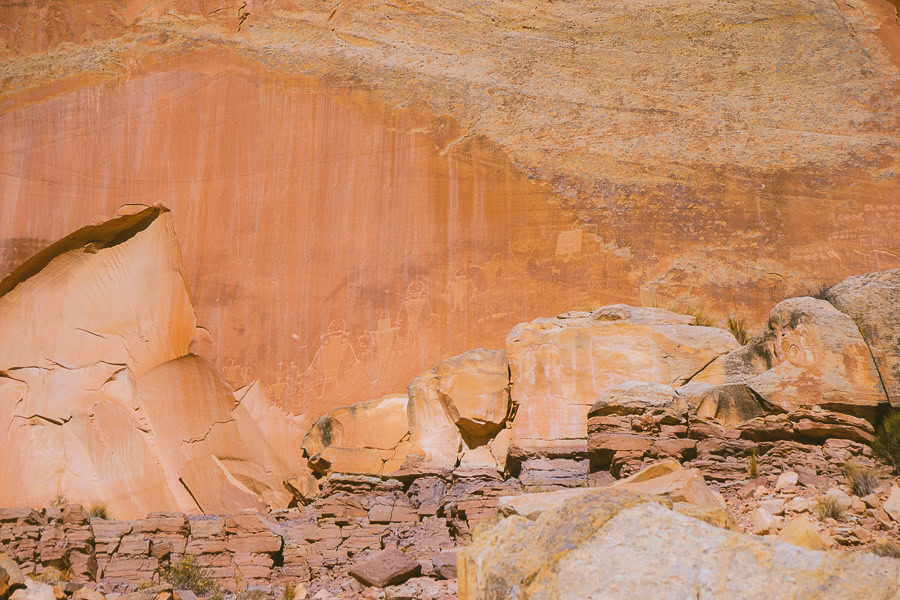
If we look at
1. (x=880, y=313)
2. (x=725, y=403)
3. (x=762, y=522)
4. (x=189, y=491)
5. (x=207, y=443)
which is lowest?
(x=189, y=491)

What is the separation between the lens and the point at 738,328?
43.0 ft

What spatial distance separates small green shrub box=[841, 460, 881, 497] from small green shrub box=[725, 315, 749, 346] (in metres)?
3.82

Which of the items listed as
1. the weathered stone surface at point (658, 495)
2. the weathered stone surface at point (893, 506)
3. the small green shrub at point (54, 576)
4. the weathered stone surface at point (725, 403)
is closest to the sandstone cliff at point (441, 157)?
the weathered stone surface at point (725, 403)

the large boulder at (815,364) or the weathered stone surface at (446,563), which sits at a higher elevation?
the large boulder at (815,364)

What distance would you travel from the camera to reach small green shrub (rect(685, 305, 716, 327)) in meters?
13.0

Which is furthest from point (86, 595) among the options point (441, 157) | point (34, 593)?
point (441, 157)

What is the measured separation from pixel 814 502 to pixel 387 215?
8602 millimetres

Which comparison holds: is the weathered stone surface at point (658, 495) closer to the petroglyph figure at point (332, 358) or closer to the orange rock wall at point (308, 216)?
the orange rock wall at point (308, 216)

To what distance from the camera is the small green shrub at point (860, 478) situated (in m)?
8.48

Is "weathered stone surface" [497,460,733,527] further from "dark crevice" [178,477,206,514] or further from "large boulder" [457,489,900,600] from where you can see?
"dark crevice" [178,477,206,514]

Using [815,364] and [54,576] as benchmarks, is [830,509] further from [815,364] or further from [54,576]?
[54,576]

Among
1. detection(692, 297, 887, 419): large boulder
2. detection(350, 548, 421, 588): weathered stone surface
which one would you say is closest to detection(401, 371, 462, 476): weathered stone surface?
detection(350, 548, 421, 588): weathered stone surface

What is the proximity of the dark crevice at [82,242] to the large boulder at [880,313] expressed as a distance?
10935 millimetres

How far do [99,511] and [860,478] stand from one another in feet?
32.6
